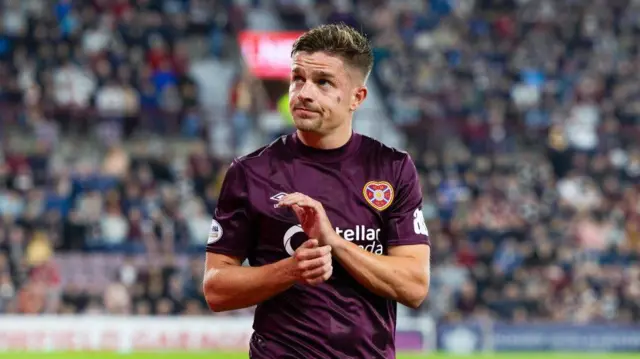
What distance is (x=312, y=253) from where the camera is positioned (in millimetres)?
3846

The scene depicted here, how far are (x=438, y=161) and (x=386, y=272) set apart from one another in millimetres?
17344

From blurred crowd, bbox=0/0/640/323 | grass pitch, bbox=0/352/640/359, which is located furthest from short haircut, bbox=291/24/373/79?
blurred crowd, bbox=0/0/640/323

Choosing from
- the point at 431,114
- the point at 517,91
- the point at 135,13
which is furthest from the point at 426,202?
the point at 135,13

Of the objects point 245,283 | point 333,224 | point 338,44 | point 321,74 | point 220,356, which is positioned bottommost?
point 220,356

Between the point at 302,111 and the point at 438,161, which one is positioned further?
the point at 438,161

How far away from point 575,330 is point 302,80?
14.2 metres

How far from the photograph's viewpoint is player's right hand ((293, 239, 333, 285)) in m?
3.84

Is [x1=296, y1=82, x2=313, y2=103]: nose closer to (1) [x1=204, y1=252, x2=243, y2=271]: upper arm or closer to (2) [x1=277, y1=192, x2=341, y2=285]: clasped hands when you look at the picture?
(2) [x1=277, y1=192, x2=341, y2=285]: clasped hands

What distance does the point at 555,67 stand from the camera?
24.8 meters

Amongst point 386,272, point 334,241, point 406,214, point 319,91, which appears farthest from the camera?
point 406,214

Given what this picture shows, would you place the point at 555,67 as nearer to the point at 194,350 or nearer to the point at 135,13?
the point at 135,13

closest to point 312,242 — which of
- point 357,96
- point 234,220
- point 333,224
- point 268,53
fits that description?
point 333,224

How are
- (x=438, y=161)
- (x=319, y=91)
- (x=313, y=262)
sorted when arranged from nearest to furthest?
1. (x=313, y=262)
2. (x=319, y=91)
3. (x=438, y=161)

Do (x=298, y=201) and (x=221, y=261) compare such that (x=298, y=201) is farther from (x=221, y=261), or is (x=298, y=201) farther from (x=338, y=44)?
(x=338, y=44)
